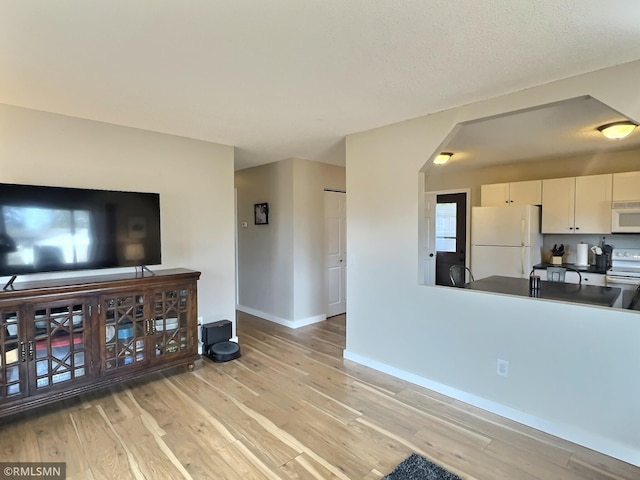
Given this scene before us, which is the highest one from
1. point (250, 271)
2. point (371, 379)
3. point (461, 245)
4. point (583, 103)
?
point (583, 103)

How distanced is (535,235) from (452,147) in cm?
182

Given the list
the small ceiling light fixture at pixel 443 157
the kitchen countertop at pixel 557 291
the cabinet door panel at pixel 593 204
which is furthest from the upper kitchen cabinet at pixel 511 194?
the kitchen countertop at pixel 557 291

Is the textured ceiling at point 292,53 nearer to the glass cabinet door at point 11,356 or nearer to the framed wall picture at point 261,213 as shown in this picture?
the glass cabinet door at point 11,356

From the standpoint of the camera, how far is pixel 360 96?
2502 mm

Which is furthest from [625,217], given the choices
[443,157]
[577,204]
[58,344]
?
[58,344]

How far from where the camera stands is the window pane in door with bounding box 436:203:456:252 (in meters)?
5.72

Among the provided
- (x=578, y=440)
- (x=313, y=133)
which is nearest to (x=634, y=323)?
(x=578, y=440)

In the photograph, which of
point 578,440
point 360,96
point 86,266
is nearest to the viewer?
point 578,440

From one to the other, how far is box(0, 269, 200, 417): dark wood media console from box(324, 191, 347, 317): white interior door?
2400 mm

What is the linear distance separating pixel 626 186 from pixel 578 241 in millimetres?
946

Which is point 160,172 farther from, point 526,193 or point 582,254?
point 582,254

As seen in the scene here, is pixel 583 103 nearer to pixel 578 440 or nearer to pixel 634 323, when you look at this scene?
pixel 634 323

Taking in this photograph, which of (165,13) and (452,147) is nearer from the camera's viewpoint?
(165,13)
